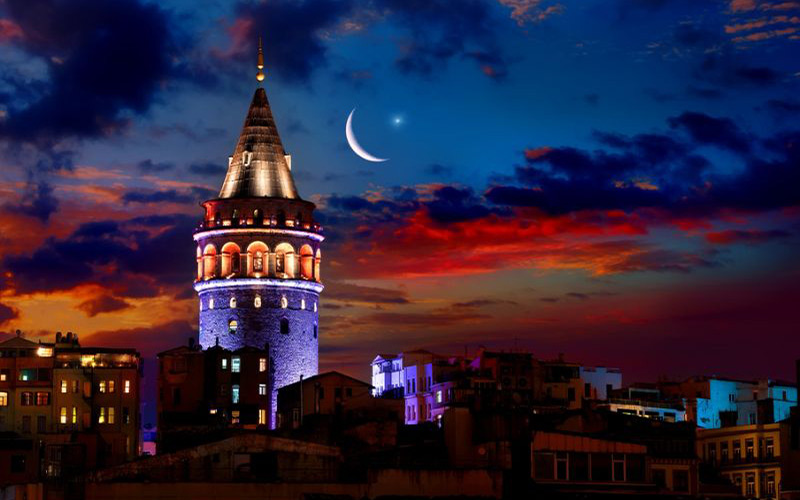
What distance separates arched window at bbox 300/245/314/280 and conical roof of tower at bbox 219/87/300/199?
13.0 ft

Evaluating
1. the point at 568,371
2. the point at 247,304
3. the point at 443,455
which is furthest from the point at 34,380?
the point at 443,455

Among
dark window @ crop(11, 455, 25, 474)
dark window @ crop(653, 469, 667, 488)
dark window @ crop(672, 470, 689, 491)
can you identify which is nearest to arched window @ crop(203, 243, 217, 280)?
dark window @ crop(11, 455, 25, 474)

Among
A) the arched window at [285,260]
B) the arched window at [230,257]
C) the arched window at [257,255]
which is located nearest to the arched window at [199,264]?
the arched window at [230,257]

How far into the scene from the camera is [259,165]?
137375 mm

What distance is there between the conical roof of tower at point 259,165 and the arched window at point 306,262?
13.0 feet

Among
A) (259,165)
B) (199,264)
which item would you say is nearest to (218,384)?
(199,264)

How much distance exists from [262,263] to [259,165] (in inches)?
305

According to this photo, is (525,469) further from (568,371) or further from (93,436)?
(568,371)

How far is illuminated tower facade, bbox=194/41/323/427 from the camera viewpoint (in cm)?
13212

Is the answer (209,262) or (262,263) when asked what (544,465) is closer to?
(262,263)

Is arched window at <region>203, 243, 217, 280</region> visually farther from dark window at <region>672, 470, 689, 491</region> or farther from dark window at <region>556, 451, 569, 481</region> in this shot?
dark window at <region>556, 451, 569, 481</region>

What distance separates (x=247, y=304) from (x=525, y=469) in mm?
60843

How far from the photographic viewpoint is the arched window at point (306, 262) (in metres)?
135

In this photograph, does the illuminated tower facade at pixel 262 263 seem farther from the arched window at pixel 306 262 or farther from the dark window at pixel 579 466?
the dark window at pixel 579 466
